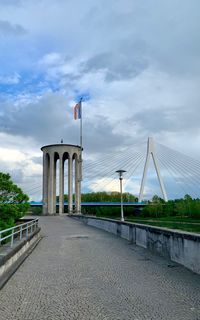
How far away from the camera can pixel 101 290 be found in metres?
6.91

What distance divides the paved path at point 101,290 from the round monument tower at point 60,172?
227ft

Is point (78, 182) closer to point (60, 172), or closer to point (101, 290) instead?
point (60, 172)

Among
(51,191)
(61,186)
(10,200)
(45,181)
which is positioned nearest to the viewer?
(10,200)

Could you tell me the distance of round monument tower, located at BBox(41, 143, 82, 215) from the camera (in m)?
81.6

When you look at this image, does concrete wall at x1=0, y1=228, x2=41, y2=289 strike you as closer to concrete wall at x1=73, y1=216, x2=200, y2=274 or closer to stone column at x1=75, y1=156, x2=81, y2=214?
concrete wall at x1=73, y1=216, x2=200, y2=274

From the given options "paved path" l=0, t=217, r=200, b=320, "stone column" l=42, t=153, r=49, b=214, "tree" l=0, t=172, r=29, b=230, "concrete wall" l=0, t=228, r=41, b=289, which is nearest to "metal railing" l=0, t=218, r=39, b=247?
"concrete wall" l=0, t=228, r=41, b=289

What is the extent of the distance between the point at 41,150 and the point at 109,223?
65455 mm

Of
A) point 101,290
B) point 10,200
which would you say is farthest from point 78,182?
point 101,290

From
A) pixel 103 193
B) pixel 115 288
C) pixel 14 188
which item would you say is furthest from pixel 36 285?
pixel 103 193

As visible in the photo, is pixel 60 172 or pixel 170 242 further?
pixel 60 172

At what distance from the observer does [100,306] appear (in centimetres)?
576

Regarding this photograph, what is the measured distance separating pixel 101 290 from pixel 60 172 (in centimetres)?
7741

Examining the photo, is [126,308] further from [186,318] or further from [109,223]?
[109,223]

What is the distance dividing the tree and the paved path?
17057 millimetres
